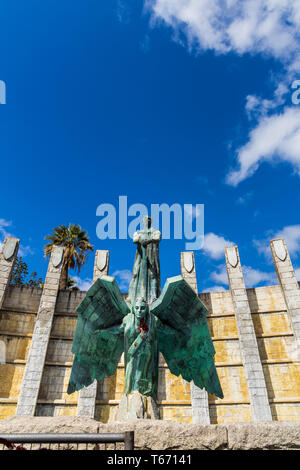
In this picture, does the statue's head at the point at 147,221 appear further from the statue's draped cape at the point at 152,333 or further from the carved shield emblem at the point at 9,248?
the carved shield emblem at the point at 9,248

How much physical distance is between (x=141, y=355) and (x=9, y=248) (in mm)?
13491

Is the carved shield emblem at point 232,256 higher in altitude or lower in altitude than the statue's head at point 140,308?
higher

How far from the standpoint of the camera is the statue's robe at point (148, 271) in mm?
6422

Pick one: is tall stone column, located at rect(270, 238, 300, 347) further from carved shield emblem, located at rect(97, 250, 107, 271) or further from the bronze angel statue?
the bronze angel statue

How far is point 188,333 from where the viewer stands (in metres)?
6.47

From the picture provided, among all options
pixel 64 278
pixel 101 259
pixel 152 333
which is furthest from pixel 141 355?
pixel 64 278

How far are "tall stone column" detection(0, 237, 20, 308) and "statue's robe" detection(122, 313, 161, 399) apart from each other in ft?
39.4

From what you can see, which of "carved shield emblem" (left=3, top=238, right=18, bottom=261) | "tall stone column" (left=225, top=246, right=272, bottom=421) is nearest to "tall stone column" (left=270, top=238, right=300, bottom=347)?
"tall stone column" (left=225, top=246, right=272, bottom=421)

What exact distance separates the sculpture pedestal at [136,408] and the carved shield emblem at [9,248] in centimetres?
1335

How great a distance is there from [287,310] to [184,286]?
456 inches

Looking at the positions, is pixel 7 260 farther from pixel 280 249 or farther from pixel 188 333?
pixel 280 249

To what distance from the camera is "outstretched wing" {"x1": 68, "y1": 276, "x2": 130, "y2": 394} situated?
6363 mm

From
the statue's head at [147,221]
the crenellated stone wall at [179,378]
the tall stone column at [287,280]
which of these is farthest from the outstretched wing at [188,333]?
the tall stone column at [287,280]
